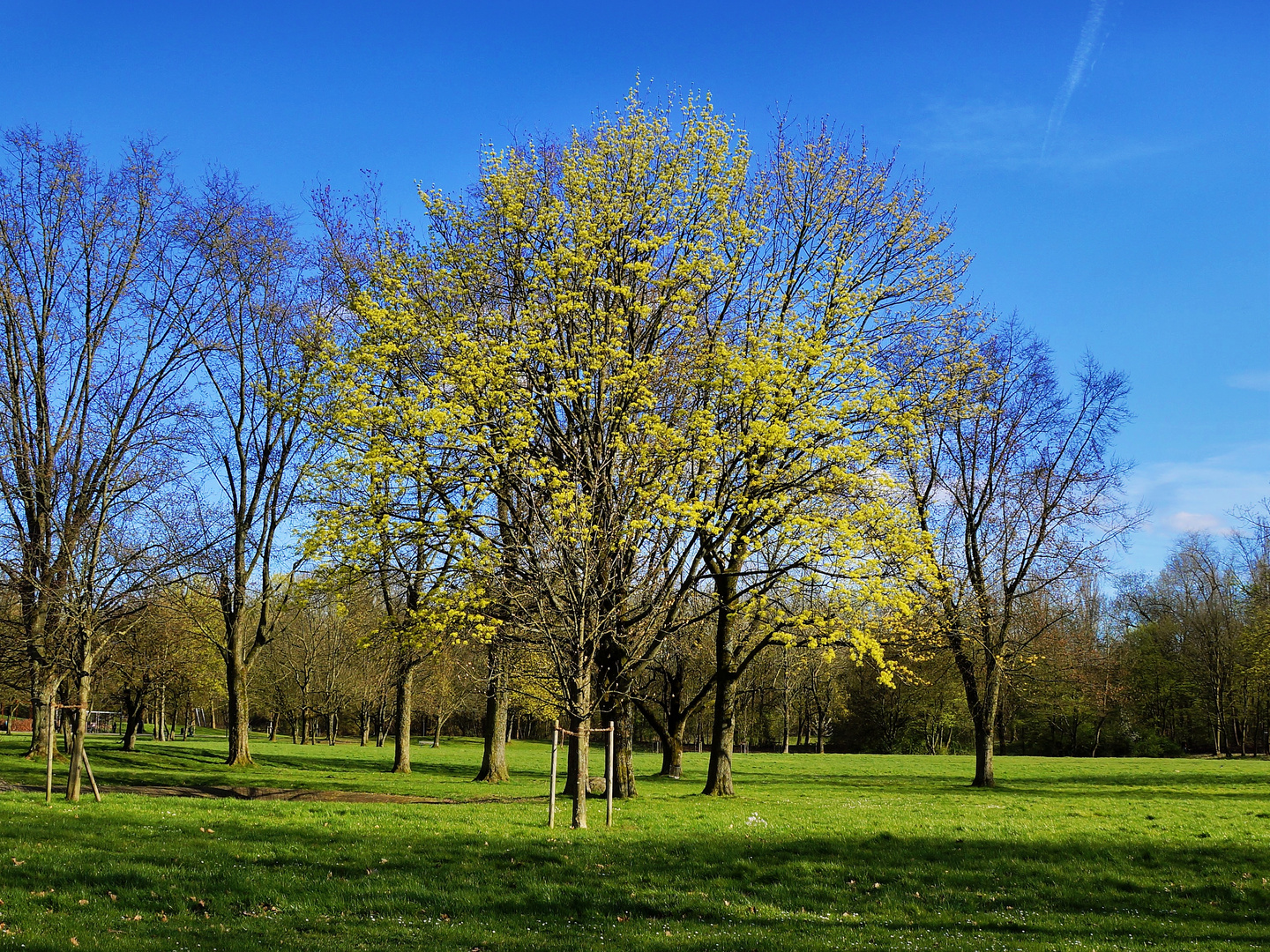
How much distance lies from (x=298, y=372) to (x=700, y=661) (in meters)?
23.4

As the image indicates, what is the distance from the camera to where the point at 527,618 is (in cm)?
1481

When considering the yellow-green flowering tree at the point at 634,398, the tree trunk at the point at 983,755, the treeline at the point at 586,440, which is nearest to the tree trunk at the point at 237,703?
the treeline at the point at 586,440

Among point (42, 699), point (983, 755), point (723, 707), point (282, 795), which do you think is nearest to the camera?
point (42, 699)

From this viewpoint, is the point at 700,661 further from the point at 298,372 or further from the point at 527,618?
the point at 527,618

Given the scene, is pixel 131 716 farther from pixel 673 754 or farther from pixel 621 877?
pixel 621 877

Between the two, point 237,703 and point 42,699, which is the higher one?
point 42,699

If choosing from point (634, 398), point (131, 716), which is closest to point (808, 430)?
point (634, 398)

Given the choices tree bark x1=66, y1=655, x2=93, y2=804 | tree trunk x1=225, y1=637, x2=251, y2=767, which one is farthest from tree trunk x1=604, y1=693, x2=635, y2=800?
tree trunk x1=225, y1=637, x2=251, y2=767

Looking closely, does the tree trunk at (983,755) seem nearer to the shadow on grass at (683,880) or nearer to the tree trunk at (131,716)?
the shadow on grass at (683,880)

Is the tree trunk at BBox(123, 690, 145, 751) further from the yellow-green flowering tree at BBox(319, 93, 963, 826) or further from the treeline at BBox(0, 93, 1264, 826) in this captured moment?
the yellow-green flowering tree at BBox(319, 93, 963, 826)

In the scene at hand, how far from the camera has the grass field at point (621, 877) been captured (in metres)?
8.64

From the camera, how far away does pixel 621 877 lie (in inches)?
428

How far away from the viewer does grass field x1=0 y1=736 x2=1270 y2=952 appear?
28.3 feet

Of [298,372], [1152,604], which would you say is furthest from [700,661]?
[1152,604]
